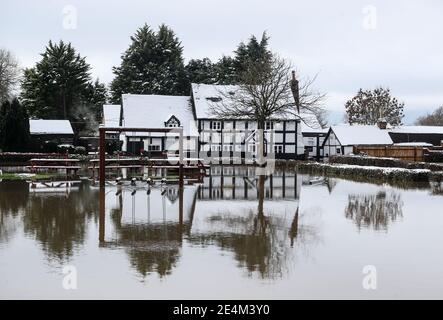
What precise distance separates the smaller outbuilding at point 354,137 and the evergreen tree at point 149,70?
21.9 metres

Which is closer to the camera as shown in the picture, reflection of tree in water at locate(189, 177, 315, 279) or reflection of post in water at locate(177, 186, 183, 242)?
reflection of tree in water at locate(189, 177, 315, 279)

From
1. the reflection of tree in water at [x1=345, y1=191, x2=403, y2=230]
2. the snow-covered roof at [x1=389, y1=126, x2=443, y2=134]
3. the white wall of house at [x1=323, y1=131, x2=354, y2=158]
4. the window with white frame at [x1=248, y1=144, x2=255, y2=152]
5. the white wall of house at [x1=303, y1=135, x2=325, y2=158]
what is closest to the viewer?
the reflection of tree in water at [x1=345, y1=191, x2=403, y2=230]

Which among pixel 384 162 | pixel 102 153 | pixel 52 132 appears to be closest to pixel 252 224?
pixel 102 153

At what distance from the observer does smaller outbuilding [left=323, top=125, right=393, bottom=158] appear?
2005 inches

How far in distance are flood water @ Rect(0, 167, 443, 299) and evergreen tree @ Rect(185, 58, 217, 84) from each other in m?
50.1

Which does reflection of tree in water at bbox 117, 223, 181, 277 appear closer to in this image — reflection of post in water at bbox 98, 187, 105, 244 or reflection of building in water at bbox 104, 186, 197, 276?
reflection of building in water at bbox 104, 186, 197, 276

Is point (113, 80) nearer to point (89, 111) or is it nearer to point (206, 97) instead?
point (89, 111)

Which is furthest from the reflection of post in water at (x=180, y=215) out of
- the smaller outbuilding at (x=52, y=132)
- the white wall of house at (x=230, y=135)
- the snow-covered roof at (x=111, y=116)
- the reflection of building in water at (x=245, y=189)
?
the snow-covered roof at (x=111, y=116)

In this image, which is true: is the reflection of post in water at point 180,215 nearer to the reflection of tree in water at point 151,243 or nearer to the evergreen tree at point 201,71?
the reflection of tree in water at point 151,243

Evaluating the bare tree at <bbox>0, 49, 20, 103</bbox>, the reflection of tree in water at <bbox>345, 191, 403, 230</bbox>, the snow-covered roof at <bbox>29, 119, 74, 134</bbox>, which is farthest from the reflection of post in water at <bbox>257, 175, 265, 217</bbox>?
the bare tree at <bbox>0, 49, 20, 103</bbox>

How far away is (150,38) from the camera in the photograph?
67062 millimetres

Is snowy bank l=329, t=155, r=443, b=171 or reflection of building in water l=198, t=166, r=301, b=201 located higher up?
snowy bank l=329, t=155, r=443, b=171

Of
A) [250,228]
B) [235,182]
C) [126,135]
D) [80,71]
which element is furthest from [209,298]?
[80,71]
